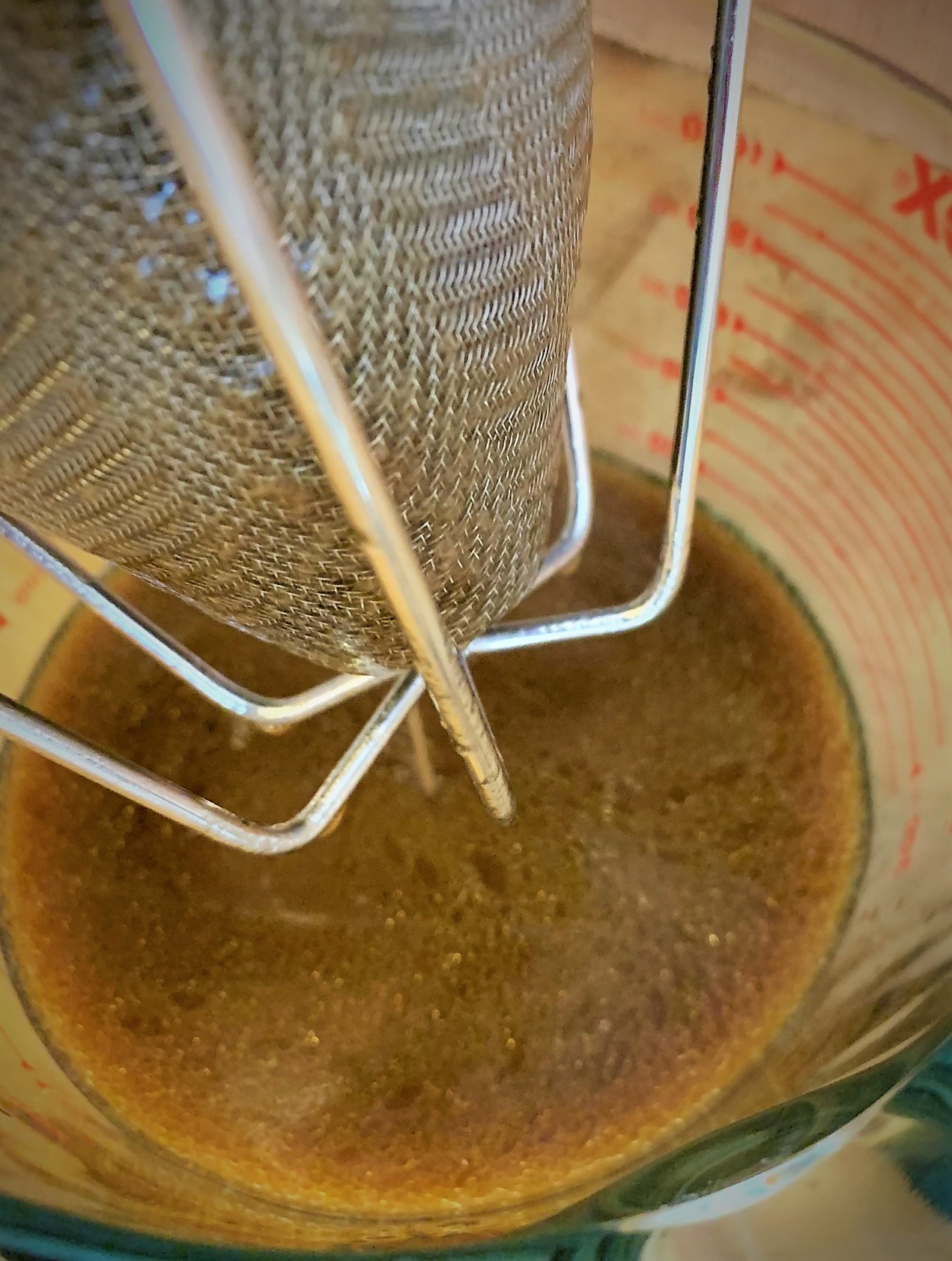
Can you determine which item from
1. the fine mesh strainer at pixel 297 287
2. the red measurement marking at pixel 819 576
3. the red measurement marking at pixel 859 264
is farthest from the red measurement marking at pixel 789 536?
the fine mesh strainer at pixel 297 287

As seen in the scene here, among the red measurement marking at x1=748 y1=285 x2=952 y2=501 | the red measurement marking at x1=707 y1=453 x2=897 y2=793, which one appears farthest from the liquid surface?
the red measurement marking at x1=748 y1=285 x2=952 y2=501

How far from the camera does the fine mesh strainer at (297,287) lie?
0.15 meters

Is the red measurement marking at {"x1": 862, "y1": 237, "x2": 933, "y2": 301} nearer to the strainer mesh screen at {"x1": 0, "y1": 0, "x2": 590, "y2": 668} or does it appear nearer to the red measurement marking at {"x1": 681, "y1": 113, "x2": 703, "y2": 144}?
the red measurement marking at {"x1": 681, "y1": 113, "x2": 703, "y2": 144}

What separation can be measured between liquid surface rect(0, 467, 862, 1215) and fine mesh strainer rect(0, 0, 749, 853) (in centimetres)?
19

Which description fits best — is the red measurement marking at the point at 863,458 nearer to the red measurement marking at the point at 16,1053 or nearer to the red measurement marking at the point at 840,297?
the red measurement marking at the point at 840,297

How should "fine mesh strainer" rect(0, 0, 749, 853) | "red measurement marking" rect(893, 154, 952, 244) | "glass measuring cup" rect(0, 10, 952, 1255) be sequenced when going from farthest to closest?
"red measurement marking" rect(893, 154, 952, 244) < "glass measuring cup" rect(0, 10, 952, 1255) < "fine mesh strainer" rect(0, 0, 749, 853)

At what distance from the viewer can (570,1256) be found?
25 cm

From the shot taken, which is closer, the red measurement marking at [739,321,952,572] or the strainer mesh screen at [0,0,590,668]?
the strainer mesh screen at [0,0,590,668]

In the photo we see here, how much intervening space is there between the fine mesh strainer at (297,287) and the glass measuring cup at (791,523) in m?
0.13

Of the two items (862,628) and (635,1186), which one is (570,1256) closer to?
(635,1186)

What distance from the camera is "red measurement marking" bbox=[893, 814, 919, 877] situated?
0.39m

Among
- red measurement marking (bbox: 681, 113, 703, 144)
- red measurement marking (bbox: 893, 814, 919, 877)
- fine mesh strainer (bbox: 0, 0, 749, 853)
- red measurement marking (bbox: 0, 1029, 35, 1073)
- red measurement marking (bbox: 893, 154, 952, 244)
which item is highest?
red measurement marking (bbox: 681, 113, 703, 144)

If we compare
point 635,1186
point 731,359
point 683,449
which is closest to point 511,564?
point 683,449

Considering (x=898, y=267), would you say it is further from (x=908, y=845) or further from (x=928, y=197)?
(x=908, y=845)
